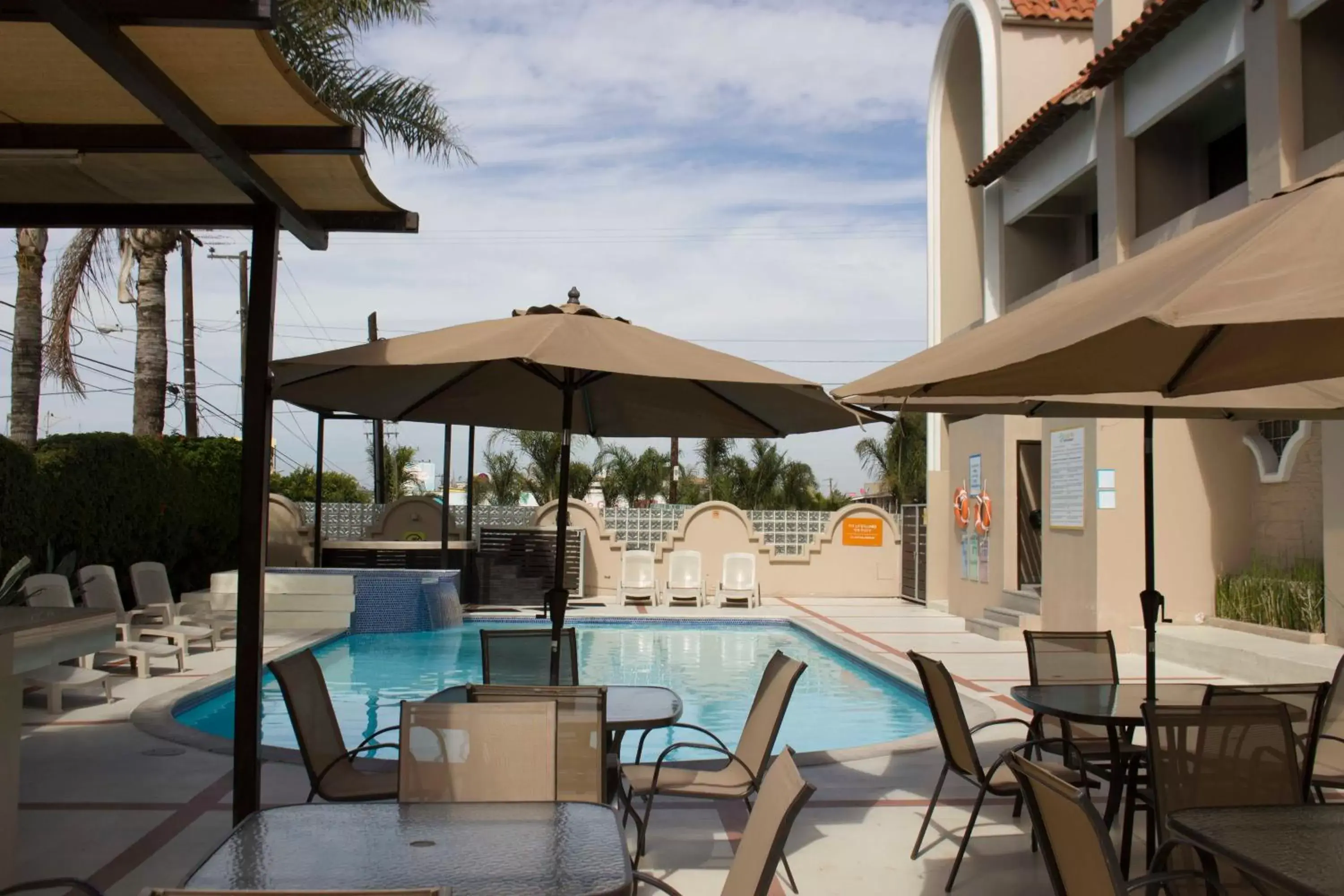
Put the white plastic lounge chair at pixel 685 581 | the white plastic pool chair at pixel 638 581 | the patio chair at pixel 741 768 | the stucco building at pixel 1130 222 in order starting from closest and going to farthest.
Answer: the patio chair at pixel 741 768, the stucco building at pixel 1130 222, the white plastic pool chair at pixel 638 581, the white plastic lounge chair at pixel 685 581

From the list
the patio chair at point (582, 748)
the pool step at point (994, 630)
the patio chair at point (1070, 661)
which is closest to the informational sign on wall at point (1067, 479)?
the pool step at point (994, 630)

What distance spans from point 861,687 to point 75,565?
8980 millimetres

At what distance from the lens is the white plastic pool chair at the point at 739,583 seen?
19.6 metres

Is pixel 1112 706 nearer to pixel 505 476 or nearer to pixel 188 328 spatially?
pixel 188 328

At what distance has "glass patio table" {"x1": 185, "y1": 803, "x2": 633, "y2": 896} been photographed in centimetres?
265

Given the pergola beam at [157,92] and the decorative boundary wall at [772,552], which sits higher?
the pergola beam at [157,92]

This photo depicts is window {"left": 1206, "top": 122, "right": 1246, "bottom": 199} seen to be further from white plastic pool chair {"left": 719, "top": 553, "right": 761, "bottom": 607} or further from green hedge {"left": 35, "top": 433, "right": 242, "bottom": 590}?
green hedge {"left": 35, "top": 433, "right": 242, "bottom": 590}

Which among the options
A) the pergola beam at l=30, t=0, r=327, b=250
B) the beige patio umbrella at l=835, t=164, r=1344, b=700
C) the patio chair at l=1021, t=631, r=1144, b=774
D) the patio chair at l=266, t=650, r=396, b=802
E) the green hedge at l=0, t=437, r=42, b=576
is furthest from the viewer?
the green hedge at l=0, t=437, r=42, b=576

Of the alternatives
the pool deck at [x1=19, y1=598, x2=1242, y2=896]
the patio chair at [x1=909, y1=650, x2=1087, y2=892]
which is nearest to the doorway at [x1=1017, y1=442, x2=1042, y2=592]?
the pool deck at [x1=19, y1=598, x2=1242, y2=896]

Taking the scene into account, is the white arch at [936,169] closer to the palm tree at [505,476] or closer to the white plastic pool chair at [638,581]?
the white plastic pool chair at [638,581]

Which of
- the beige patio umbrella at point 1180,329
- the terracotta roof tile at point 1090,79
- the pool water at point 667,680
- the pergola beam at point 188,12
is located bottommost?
the pool water at point 667,680

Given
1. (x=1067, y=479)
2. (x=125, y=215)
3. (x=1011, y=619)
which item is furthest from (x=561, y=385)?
(x=1011, y=619)

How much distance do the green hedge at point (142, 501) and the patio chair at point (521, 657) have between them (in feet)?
19.7

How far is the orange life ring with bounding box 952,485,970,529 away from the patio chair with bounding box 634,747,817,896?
1496cm
